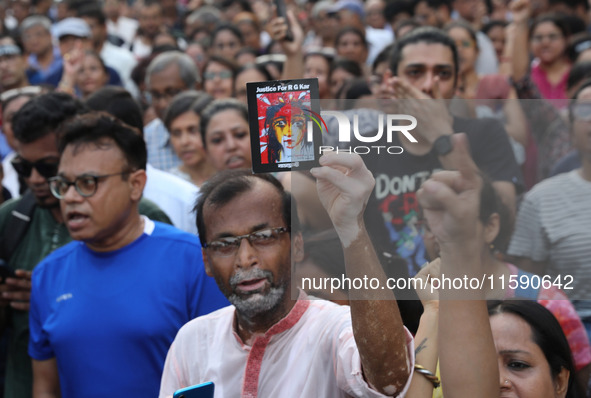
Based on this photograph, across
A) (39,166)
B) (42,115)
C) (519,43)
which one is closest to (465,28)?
(519,43)

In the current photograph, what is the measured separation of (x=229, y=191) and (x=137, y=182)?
0.85 meters

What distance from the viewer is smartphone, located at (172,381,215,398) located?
6.42ft

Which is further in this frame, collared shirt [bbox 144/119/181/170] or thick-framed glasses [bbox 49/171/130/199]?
collared shirt [bbox 144/119/181/170]

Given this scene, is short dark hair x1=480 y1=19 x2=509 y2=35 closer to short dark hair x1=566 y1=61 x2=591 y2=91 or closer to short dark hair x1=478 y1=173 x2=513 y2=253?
short dark hair x1=566 y1=61 x2=591 y2=91

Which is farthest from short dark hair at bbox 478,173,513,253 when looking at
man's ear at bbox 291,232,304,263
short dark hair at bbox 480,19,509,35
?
short dark hair at bbox 480,19,509,35

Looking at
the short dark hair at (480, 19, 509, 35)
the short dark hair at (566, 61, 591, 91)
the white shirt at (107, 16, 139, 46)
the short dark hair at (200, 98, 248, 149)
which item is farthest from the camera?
the white shirt at (107, 16, 139, 46)

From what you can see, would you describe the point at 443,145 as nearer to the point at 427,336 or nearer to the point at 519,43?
the point at 427,336

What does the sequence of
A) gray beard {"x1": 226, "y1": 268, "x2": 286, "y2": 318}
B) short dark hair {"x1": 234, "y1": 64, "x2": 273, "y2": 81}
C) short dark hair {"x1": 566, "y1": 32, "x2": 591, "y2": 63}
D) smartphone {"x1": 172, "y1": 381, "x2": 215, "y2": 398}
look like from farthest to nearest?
short dark hair {"x1": 234, "y1": 64, "x2": 273, "y2": 81}, short dark hair {"x1": 566, "y1": 32, "x2": 591, "y2": 63}, gray beard {"x1": 226, "y1": 268, "x2": 286, "y2": 318}, smartphone {"x1": 172, "y1": 381, "x2": 215, "y2": 398}

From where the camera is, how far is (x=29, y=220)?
12.0 feet

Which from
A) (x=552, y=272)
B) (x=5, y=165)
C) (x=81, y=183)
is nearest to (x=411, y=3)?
(x=5, y=165)

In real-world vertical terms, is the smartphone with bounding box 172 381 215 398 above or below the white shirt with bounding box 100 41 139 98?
below

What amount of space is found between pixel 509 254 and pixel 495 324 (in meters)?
0.51

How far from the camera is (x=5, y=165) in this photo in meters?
5.75

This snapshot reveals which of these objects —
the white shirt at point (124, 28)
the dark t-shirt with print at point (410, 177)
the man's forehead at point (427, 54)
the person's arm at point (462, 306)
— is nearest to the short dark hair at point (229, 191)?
the dark t-shirt with print at point (410, 177)
